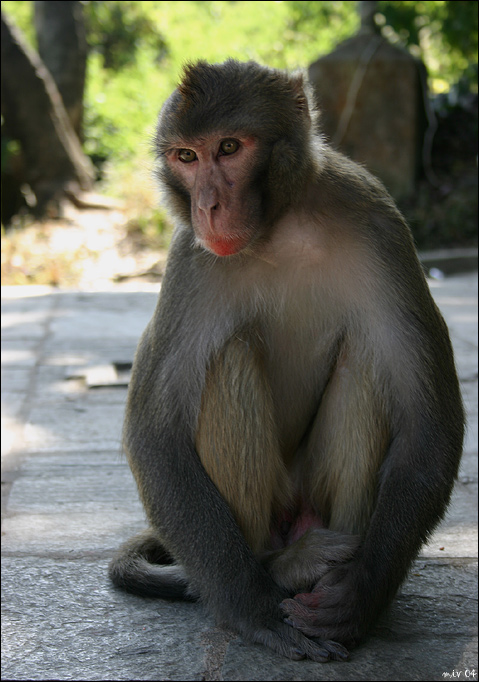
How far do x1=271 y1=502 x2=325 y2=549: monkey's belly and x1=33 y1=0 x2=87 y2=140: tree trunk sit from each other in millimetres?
13149

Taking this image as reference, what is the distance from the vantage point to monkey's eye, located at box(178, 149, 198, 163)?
2.68 metres

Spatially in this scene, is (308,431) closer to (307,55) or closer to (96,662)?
(96,662)

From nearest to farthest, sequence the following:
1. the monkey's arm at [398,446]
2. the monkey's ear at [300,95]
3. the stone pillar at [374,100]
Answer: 1. the monkey's arm at [398,446]
2. the monkey's ear at [300,95]
3. the stone pillar at [374,100]

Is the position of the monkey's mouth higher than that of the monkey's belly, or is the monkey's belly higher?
the monkey's mouth

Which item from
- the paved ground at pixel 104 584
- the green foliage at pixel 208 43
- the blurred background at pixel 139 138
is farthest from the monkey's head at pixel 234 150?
the green foliage at pixel 208 43

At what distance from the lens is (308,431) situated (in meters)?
2.96

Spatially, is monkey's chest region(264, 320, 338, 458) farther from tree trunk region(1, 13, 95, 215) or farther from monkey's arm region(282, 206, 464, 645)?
tree trunk region(1, 13, 95, 215)

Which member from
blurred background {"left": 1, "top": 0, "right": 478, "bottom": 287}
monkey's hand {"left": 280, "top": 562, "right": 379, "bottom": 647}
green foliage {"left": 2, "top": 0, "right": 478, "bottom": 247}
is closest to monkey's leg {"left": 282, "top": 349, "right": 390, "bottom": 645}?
monkey's hand {"left": 280, "top": 562, "right": 379, "bottom": 647}

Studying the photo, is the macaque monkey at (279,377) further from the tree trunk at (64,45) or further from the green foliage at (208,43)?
the tree trunk at (64,45)

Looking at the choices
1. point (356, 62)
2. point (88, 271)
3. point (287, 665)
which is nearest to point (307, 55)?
point (356, 62)

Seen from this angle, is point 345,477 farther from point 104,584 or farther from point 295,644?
point 104,584

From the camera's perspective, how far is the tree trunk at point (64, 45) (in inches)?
577

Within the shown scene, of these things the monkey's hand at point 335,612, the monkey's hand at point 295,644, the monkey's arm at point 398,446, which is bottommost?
the monkey's hand at point 295,644

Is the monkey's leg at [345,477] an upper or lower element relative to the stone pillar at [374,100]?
lower
